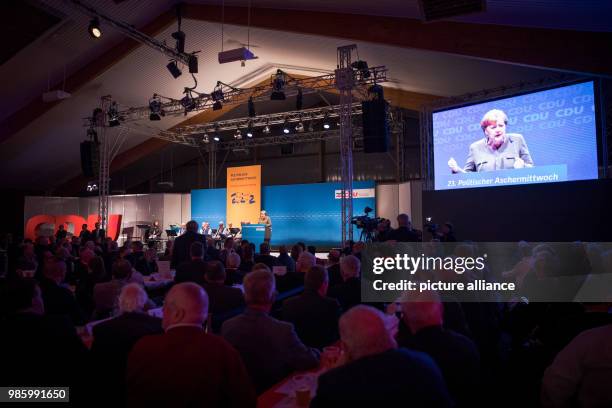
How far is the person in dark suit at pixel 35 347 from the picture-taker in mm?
1962

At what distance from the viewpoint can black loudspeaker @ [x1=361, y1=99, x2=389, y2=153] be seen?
26.0ft

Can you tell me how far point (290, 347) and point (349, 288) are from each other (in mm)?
1604

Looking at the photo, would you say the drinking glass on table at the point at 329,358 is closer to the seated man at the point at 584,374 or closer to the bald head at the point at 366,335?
the bald head at the point at 366,335

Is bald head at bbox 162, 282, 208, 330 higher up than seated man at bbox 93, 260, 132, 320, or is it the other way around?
bald head at bbox 162, 282, 208, 330

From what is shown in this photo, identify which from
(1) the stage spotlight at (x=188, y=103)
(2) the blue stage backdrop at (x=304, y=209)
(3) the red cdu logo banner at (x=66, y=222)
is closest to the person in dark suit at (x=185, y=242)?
(1) the stage spotlight at (x=188, y=103)

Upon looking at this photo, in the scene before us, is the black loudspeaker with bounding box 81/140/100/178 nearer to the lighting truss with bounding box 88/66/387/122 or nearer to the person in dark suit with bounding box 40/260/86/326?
the lighting truss with bounding box 88/66/387/122

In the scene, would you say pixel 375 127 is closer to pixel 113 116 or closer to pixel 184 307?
pixel 184 307

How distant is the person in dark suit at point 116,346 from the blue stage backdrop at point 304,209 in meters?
12.0

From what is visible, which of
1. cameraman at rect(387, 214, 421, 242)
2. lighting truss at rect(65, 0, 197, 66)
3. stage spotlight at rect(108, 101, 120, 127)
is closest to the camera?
cameraman at rect(387, 214, 421, 242)

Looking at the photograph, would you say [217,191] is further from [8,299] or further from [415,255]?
[8,299]

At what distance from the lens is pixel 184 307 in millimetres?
1710

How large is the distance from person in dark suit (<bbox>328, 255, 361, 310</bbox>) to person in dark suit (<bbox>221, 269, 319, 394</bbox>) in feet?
4.78

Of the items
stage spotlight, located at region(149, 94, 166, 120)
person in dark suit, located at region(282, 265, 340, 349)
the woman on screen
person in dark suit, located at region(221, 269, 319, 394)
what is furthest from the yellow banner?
person in dark suit, located at region(221, 269, 319, 394)

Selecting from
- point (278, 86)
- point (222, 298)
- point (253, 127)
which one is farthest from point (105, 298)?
point (253, 127)
